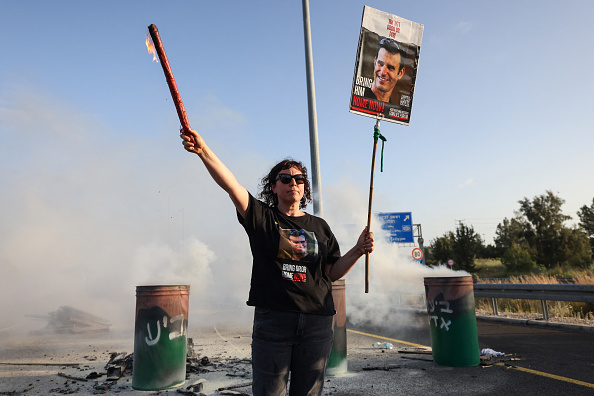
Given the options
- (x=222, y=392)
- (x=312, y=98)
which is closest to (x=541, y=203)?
(x=312, y=98)

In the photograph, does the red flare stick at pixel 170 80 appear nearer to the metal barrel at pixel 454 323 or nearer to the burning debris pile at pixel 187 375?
the burning debris pile at pixel 187 375

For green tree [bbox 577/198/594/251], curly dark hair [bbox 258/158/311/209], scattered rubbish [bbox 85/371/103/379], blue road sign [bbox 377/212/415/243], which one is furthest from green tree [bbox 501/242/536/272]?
curly dark hair [bbox 258/158/311/209]

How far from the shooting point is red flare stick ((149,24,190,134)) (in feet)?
6.98

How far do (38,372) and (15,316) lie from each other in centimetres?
1158

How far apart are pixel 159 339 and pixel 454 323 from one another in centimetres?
385

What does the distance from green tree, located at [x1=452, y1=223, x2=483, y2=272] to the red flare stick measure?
47705 millimetres

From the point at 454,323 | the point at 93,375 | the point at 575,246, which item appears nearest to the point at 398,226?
the point at 454,323

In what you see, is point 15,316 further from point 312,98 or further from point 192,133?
point 192,133

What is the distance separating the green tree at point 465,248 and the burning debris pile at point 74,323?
133 feet

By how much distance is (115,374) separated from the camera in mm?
5668

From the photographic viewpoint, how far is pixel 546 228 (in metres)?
49.5

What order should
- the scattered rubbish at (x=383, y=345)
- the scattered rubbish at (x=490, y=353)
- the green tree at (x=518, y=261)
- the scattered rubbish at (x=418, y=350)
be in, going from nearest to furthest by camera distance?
the scattered rubbish at (x=490, y=353)
the scattered rubbish at (x=418, y=350)
the scattered rubbish at (x=383, y=345)
the green tree at (x=518, y=261)

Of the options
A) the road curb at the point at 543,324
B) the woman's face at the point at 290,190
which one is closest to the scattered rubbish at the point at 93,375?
the woman's face at the point at 290,190

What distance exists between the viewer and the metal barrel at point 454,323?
19.1 ft
